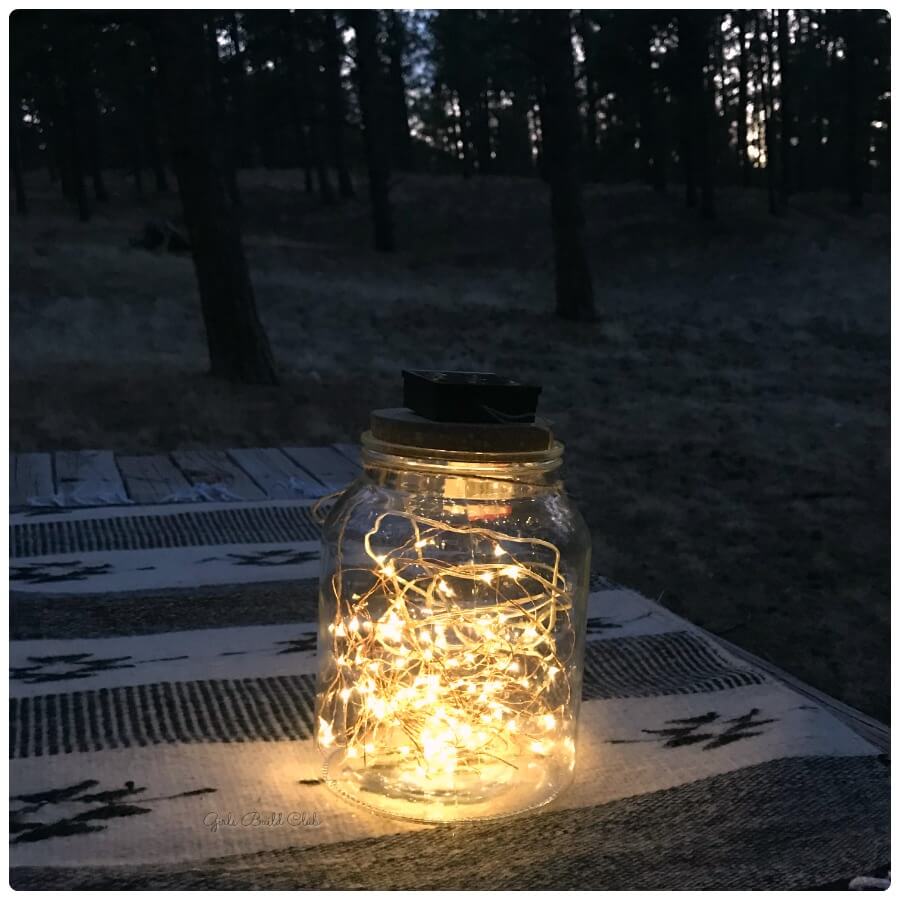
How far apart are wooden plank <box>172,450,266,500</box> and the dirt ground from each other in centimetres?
113

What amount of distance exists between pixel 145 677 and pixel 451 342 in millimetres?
8278

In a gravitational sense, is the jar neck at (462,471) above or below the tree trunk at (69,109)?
below

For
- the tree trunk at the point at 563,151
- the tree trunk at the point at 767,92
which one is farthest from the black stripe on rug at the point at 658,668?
the tree trunk at the point at 767,92

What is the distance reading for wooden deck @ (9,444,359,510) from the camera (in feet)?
11.4

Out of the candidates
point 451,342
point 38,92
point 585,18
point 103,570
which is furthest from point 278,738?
point 585,18

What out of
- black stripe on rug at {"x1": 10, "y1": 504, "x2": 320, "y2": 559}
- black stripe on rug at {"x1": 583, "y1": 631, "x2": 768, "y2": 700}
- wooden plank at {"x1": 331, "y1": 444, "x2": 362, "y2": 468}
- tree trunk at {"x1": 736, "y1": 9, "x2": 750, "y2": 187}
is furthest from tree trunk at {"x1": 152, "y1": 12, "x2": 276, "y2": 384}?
tree trunk at {"x1": 736, "y1": 9, "x2": 750, "y2": 187}

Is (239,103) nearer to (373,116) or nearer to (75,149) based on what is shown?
(75,149)

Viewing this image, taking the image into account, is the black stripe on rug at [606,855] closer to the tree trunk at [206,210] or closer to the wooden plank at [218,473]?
the wooden plank at [218,473]

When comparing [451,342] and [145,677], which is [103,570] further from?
[451,342]

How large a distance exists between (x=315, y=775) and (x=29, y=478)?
2675 millimetres

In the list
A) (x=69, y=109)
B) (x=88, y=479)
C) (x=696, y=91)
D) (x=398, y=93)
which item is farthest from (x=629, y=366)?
(x=398, y=93)

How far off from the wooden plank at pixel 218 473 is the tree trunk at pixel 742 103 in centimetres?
1697

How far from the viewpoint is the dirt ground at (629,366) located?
379 centimetres

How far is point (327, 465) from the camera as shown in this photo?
4.13 meters
